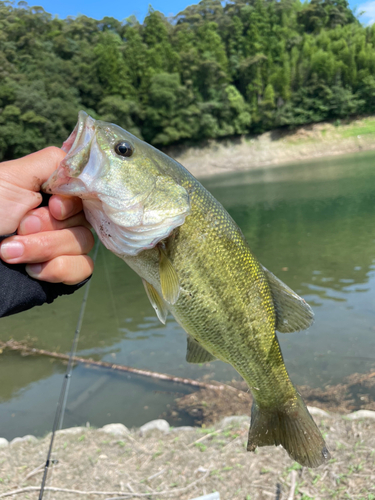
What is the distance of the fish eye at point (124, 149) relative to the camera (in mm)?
1805

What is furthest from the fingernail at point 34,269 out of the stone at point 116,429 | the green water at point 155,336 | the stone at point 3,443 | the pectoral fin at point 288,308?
the green water at point 155,336

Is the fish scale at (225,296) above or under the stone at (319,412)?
above

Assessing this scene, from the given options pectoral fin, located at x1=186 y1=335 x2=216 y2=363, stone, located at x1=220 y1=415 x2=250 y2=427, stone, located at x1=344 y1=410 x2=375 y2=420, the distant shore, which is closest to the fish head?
pectoral fin, located at x1=186 y1=335 x2=216 y2=363

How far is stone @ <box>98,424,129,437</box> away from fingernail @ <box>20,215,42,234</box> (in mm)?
3580

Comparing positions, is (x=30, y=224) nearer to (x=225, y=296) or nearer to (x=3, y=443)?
(x=225, y=296)

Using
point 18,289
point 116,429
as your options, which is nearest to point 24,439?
point 116,429

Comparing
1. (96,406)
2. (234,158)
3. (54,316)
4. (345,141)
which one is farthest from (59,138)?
(96,406)

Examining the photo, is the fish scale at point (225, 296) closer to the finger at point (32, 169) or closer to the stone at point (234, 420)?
the finger at point (32, 169)

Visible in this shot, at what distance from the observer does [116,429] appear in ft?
15.3

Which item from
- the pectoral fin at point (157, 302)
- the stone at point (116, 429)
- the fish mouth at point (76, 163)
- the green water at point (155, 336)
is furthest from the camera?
the green water at point (155, 336)

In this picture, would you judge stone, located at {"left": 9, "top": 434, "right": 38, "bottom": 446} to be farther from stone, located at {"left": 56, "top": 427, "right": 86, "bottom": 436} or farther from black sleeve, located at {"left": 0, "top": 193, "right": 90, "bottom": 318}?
black sleeve, located at {"left": 0, "top": 193, "right": 90, "bottom": 318}

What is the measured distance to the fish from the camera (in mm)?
1757

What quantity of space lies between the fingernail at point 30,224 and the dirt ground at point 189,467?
9.67 ft

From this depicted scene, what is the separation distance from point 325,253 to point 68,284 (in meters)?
11.7
